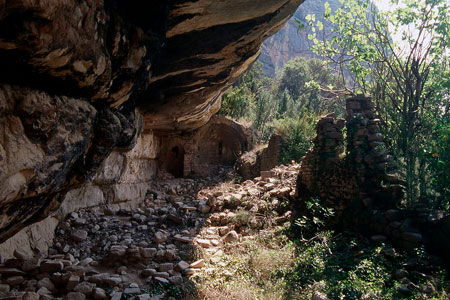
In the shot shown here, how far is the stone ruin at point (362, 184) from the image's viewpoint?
400cm

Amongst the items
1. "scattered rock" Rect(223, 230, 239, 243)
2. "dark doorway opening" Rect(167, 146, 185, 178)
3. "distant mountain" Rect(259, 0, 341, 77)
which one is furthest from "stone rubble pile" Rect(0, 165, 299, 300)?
"distant mountain" Rect(259, 0, 341, 77)

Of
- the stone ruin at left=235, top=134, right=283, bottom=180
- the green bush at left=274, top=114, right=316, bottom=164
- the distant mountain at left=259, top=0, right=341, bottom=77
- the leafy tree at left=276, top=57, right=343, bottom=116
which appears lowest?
the stone ruin at left=235, top=134, right=283, bottom=180

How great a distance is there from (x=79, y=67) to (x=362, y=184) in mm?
4502

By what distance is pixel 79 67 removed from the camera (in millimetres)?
Answer: 2312

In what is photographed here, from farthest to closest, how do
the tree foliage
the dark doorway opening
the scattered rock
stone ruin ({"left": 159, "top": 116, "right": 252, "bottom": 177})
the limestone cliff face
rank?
the dark doorway opening
stone ruin ({"left": 159, "top": 116, "right": 252, "bottom": 177})
the tree foliage
the scattered rock
the limestone cliff face

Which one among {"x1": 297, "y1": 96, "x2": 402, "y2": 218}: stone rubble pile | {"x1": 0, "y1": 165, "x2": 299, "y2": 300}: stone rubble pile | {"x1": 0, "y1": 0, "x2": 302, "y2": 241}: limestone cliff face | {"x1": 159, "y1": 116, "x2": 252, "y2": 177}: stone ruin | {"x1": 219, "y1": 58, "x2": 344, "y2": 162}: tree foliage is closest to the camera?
{"x1": 0, "y1": 0, "x2": 302, "y2": 241}: limestone cliff face

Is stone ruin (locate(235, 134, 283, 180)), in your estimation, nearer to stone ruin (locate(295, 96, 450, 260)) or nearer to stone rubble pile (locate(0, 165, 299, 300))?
stone rubble pile (locate(0, 165, 299, 300))

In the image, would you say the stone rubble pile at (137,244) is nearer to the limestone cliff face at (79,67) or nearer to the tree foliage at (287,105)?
the limestone cliff face at (79,67)

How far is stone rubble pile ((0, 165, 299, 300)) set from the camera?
3264mm

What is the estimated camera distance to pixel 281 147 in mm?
9469

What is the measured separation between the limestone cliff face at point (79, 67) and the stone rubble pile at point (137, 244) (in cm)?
87

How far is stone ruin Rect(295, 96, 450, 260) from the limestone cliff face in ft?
Result: 7.89

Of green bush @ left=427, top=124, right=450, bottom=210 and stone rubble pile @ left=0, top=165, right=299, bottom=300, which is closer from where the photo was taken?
stone rubble pile @ left=0, top=165, right=299, bottom=300

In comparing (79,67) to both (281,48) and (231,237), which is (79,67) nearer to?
(231,237)
